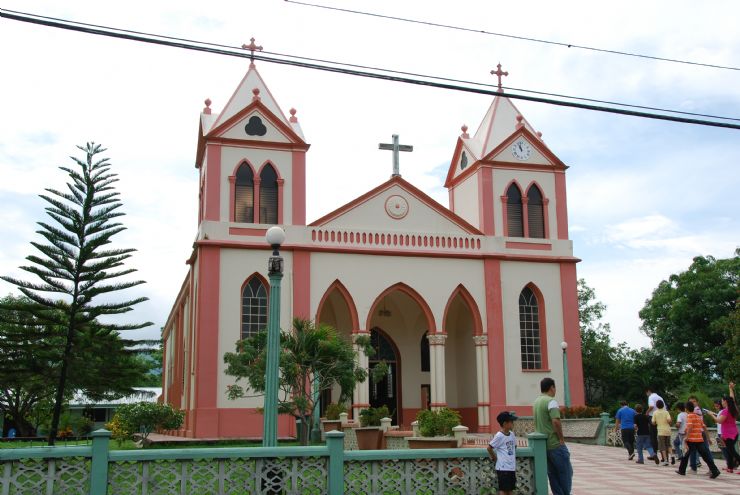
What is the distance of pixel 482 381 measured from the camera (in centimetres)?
2392

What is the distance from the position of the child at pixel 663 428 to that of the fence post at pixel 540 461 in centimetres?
676

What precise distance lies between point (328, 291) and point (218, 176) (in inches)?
185

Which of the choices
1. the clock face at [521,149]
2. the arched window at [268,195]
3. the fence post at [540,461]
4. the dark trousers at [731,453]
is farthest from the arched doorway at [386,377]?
the fence post at [540,461]

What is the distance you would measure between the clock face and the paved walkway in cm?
1225

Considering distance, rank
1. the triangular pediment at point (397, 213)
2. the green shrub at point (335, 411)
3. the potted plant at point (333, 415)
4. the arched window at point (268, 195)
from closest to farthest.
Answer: the potted plant at point (333, 415) < the green shrub at point (335, 411) < the arched window at point (268, 195) < the triangular pediment at point (397, 213)

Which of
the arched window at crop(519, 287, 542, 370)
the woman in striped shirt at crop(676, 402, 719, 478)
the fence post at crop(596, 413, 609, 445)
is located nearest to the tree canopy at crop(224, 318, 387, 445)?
the woman in striped shirt at crop(676, 402, 719, 478)

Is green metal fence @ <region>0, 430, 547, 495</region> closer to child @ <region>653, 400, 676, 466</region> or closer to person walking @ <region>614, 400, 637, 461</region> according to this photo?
child @ <region>653, 400, 676, 466</region>

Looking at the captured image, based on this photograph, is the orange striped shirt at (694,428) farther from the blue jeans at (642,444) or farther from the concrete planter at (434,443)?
the concrete planter at (434,443)

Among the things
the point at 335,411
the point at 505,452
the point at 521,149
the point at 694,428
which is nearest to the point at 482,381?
the point at 335,411

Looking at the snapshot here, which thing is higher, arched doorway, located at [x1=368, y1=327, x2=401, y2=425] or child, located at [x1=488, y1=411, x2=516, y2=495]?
arched doorway, located at [x1=368, y1=327, x2=401, y2=425]

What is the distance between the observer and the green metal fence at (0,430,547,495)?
7664 millimetres

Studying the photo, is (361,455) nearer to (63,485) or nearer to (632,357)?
(63,485)

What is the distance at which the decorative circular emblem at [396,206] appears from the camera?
24344 millimetres

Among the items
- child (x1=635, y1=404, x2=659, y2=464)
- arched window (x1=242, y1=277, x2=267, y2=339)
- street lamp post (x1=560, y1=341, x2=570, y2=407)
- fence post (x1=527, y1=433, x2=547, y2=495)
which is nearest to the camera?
fence post (x1=527, y1=433, x2=547, y2=495)
